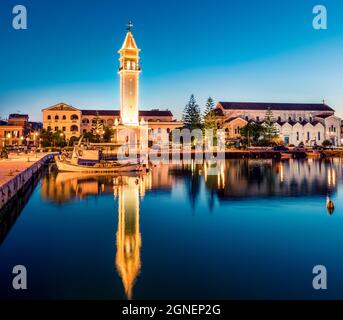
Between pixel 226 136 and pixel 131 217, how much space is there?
53.2 meters

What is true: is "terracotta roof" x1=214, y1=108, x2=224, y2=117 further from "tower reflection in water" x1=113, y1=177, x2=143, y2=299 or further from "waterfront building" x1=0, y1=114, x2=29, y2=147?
"tower reflection in water" x1=113, y1=177, x2=143, y2=299

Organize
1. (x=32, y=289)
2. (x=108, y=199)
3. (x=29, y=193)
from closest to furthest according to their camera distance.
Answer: (x=32, y=289) < (x=108, y=199) < (x=29, y=193)

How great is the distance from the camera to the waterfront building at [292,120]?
6981 cm

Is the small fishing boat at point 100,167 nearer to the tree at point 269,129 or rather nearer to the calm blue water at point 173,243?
the calm blue water at point 173,243

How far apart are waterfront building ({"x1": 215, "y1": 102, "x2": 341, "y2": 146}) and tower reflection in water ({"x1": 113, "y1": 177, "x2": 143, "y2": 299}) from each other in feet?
156

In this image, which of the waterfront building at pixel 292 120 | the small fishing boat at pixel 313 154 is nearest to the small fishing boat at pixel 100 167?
the small fishing boat at pixel 313 154

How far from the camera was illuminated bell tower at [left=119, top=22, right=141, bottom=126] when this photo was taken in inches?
2377

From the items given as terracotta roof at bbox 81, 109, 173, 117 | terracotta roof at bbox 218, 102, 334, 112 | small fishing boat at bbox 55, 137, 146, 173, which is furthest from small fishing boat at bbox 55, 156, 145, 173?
terracotta roof at bbox 218, 102, 334, 112

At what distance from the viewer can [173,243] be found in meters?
12.6

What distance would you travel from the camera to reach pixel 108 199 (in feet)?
68.2

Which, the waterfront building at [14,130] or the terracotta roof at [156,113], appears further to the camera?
the terracotta roof at [156,113]

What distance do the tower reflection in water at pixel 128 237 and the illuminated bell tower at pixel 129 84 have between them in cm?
3666
